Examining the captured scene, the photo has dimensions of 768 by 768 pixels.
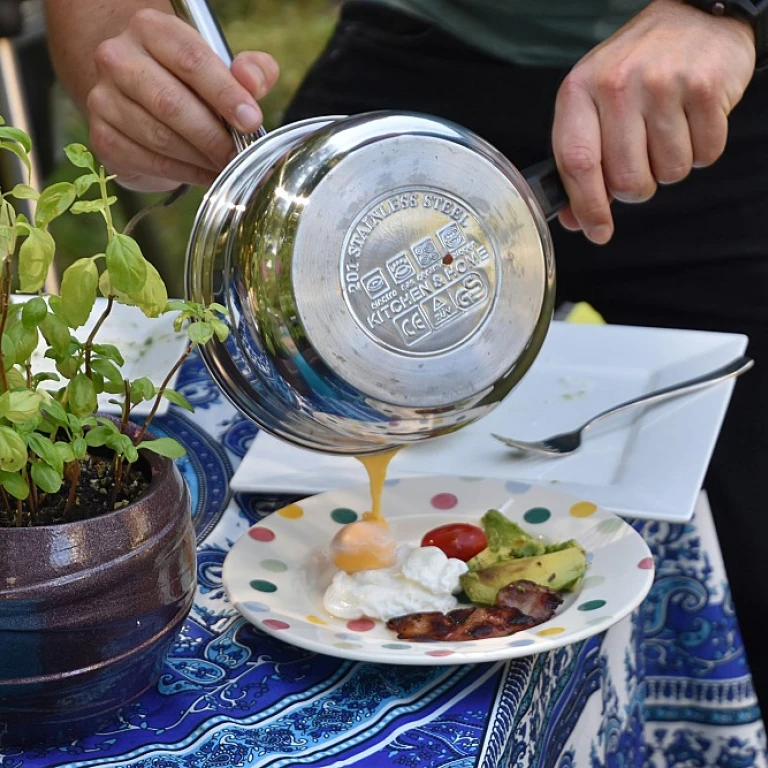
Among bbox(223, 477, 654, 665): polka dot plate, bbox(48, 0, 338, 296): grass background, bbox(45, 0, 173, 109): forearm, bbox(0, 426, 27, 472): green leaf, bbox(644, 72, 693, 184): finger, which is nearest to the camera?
bbox(0, 426, 27, 472): green leaf

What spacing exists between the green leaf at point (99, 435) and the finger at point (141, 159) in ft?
1.29

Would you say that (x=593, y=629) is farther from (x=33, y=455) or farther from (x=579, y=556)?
(x=33, y=455)

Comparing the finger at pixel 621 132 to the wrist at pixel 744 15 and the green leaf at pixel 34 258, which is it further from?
the green leaf at pixel 34 258

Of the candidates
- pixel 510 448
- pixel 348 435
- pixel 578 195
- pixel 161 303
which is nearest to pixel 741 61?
pixel 578 195

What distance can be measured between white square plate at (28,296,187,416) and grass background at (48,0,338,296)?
1312 millimetres

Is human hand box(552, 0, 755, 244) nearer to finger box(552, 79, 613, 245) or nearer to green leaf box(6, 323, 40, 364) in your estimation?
finger box(552, 79, 613, 245)

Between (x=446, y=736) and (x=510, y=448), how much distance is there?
1.15 ft

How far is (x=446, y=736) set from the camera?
0.57 meters

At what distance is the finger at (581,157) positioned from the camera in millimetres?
763

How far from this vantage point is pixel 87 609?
52 cm

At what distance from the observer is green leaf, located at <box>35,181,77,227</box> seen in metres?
0.49

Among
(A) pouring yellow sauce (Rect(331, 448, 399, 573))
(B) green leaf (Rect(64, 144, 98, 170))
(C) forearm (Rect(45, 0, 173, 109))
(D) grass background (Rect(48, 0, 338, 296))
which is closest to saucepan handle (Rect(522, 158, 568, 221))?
(A) pouring yellow sauce (Rect(331, 448, 399, 573))

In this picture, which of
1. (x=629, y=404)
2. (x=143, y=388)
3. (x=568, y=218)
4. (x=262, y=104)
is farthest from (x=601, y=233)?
(x=262, y=104)

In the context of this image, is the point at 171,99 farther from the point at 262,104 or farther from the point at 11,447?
the point at 262,104
